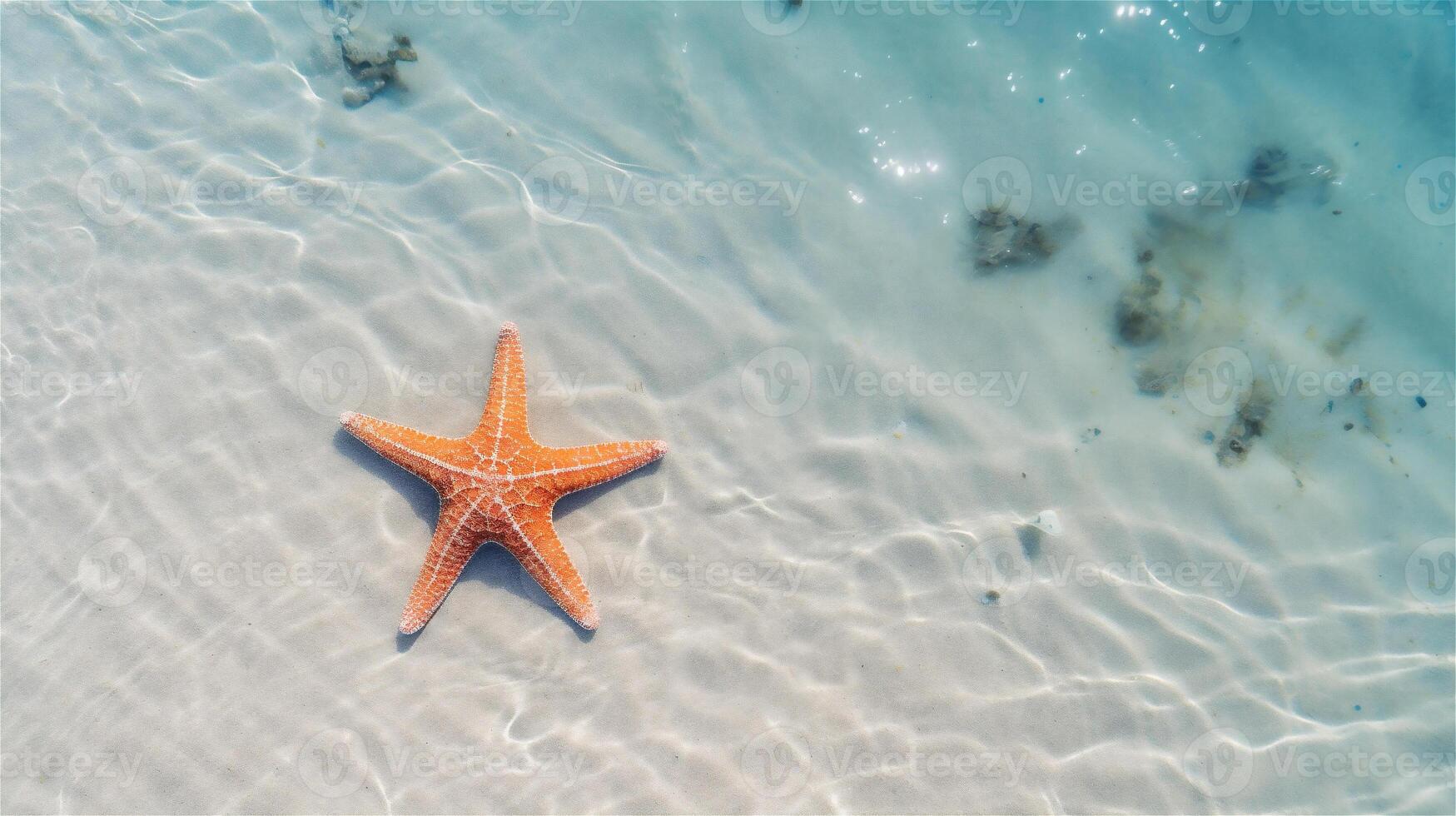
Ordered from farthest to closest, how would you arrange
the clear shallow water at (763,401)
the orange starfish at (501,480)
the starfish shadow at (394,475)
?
the starfish shadow at (394,475)
the clear shallow water at (763,401)
the orange starfish at (501,480)

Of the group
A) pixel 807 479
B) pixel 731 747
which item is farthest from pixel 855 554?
pixel 731 747

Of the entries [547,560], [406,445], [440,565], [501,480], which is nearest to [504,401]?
[501,480]

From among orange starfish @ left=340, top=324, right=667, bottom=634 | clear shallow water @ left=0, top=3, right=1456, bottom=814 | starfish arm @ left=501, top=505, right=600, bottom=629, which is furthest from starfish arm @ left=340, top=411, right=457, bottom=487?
starfish arm @ left=501, top=505, right=600, bottom=629

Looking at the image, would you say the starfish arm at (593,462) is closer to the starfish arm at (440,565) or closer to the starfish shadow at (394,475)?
the starfish arm at (440,565)

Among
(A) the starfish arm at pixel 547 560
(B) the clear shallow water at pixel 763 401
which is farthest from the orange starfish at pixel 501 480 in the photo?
(B) the clear shallow water at pixel 763 401

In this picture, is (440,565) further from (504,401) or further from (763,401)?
(763,401)

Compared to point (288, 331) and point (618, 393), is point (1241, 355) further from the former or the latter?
point (288, 331)
